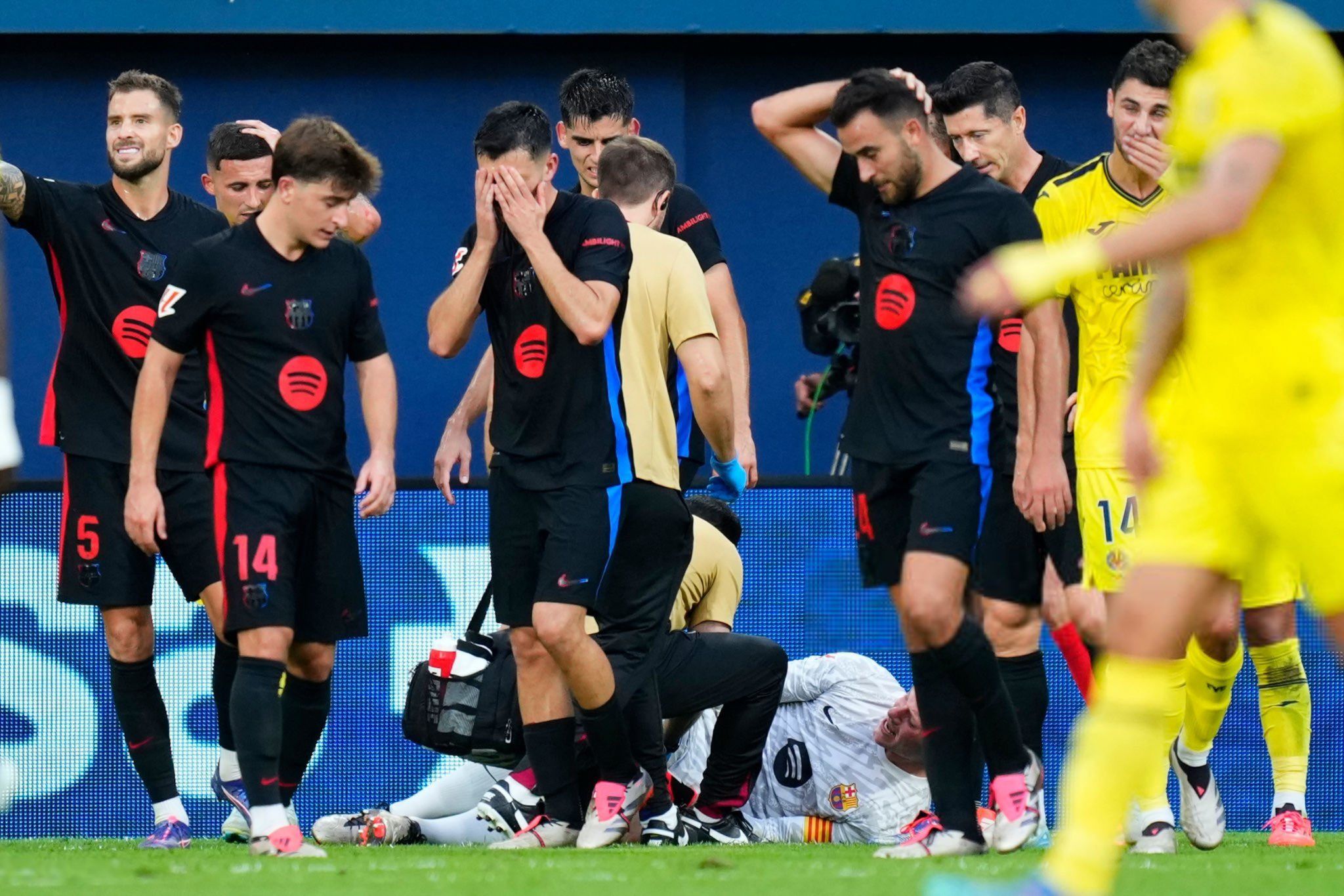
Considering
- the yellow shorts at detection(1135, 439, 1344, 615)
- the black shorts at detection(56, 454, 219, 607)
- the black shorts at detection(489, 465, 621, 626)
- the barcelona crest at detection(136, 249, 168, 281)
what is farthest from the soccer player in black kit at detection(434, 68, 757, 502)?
the yellow shorts at detection(1135, 439, 1344, 615)

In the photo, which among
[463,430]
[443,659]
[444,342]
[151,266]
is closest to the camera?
[444,342]

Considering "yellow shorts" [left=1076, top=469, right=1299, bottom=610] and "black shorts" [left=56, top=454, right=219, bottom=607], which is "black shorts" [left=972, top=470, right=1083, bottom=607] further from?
"black shorts" [left=56, top=454, right=219, bottom=607]

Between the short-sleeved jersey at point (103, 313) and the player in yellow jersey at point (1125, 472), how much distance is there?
2972mm

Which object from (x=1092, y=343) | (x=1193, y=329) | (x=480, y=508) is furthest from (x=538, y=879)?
(x=480, y=508)

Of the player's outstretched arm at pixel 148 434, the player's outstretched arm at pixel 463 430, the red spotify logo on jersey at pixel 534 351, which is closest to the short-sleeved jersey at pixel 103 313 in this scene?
the player's outstretched arm at pixel 148 434

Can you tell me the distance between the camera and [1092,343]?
6.11 meters

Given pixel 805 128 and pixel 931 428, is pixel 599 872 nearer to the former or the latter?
pixel 931 428

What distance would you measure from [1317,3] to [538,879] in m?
8.09

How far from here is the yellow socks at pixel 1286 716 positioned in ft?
20.8

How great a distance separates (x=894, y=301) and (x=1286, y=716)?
206 cm

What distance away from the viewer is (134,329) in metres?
6.57

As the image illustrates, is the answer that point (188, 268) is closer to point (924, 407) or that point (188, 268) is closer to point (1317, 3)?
point (924, 407)

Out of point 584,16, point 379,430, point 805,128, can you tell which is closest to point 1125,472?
point 805,128

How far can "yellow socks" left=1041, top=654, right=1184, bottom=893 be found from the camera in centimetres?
334
